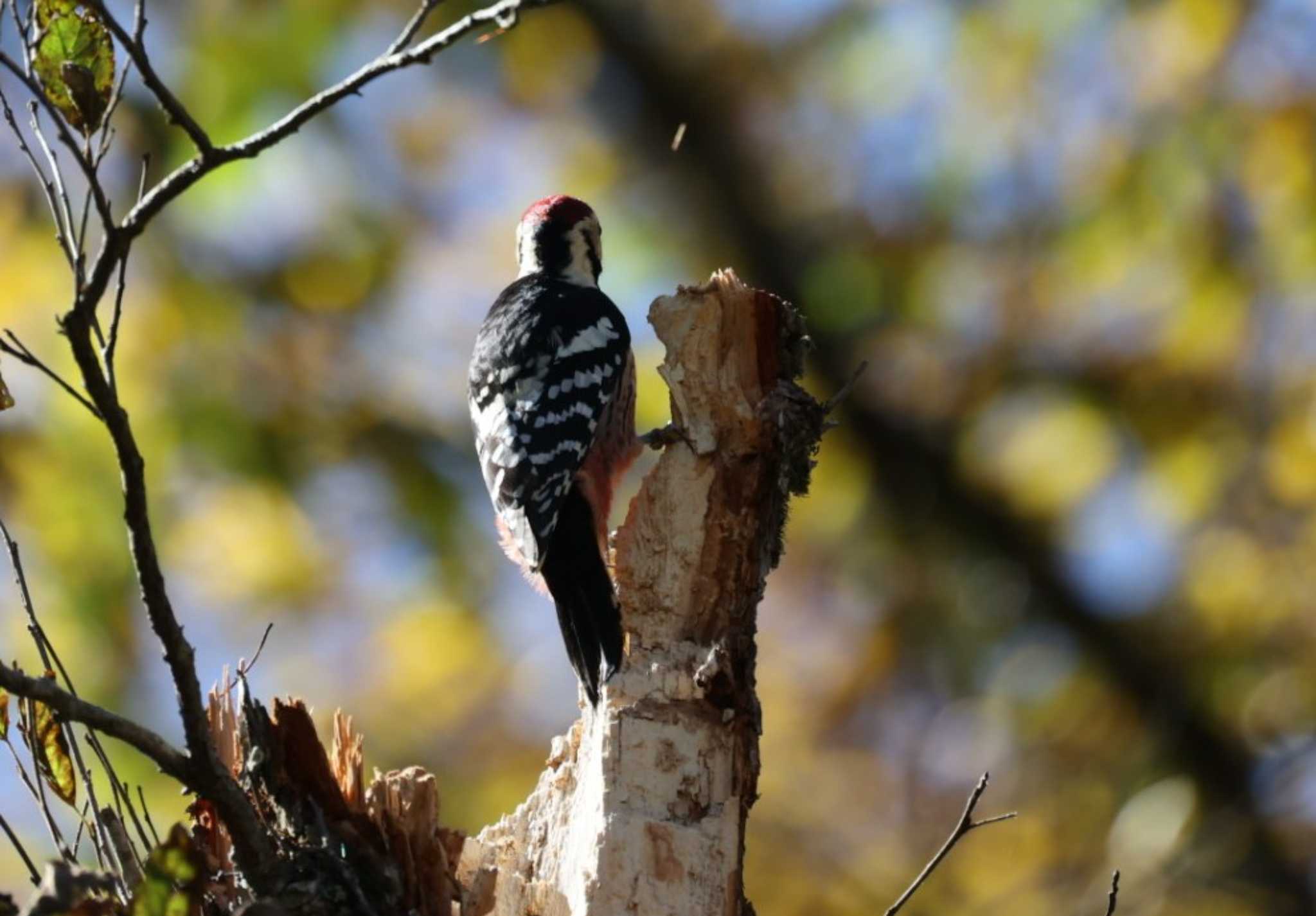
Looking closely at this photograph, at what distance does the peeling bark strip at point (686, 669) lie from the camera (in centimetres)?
286

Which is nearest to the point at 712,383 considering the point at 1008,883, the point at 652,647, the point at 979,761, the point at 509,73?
the point at 652,647

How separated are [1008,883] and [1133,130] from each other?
3.67 m

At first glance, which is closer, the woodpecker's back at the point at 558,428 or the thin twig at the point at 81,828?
the thin twig at the point at 81,828

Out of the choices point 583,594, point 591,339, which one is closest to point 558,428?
point 591,339

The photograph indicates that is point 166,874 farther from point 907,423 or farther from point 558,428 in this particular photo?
point 907,423

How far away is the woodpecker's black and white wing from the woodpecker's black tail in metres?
0.05

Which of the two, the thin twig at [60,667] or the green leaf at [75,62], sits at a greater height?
the green leaf at [75,62]

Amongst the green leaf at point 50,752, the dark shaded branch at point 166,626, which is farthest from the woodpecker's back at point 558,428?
the green leaf at point 50,752

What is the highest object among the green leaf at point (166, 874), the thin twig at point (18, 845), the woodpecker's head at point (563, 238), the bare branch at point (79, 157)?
the woodpecker's head at point (563, 238)

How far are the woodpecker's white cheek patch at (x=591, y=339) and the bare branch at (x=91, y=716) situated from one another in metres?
2.18

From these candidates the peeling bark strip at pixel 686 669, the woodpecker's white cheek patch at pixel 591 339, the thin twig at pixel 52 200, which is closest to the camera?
the thin twig at pixel 52 200

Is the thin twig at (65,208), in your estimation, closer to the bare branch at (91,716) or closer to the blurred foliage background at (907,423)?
the bare branch at (91,716)

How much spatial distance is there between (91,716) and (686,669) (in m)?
1.17

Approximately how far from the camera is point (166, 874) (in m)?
1.90
